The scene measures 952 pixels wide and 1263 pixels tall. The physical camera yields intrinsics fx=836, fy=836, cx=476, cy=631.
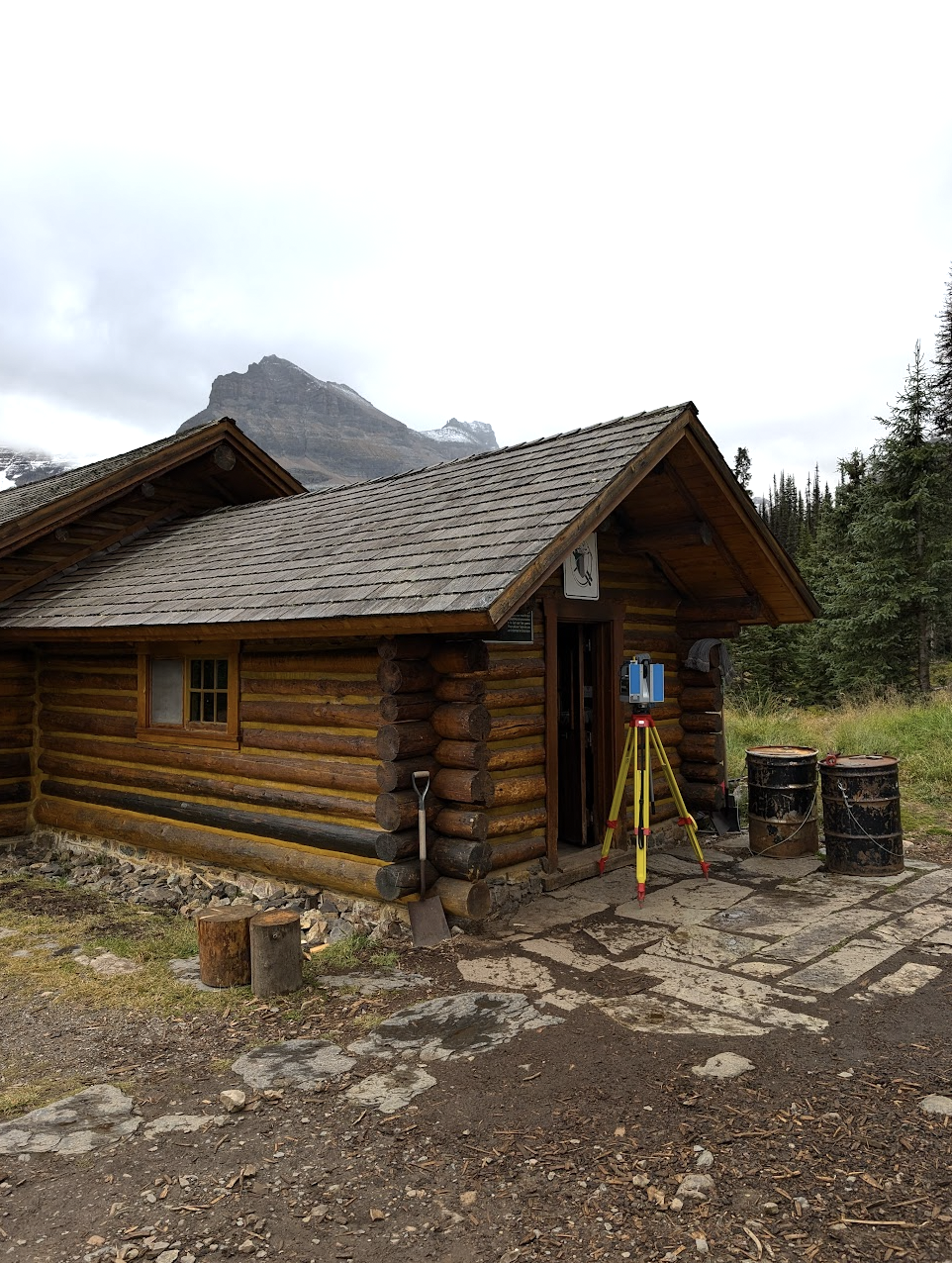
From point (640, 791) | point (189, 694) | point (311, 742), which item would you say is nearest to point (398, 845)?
point (311, 742)

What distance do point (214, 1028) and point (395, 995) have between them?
1.09 meters

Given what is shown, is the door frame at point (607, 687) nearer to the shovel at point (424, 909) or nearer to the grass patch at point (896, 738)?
the shovel at point (424, 909)

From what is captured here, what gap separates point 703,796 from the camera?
9664 mm

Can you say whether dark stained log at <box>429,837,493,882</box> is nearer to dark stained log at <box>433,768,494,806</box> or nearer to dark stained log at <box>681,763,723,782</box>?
dark stained log at <box>433,768,494,806</box>

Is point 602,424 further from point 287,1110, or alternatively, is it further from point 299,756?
point 287,1110

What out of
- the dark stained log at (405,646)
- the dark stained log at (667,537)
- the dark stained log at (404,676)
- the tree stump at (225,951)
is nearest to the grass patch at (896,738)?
the dark stained log at (667,537)

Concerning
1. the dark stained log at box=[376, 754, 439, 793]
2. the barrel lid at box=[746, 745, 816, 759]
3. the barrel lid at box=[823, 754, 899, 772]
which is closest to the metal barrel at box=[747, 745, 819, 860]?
the barrel lid at box=[746, 745, 816, 759]

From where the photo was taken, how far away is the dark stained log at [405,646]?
642 centimetres

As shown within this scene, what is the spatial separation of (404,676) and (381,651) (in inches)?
10.4

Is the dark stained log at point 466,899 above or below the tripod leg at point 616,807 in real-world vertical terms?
below

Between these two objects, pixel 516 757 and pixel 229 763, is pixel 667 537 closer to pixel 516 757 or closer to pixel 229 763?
pixel 516 757

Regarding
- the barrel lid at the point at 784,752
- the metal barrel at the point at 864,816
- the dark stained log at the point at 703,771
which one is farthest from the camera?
the dark stained log at the point at 703,771

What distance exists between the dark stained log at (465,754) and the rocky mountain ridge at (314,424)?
11776 cm

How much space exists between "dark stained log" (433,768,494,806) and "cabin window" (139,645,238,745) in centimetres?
248
